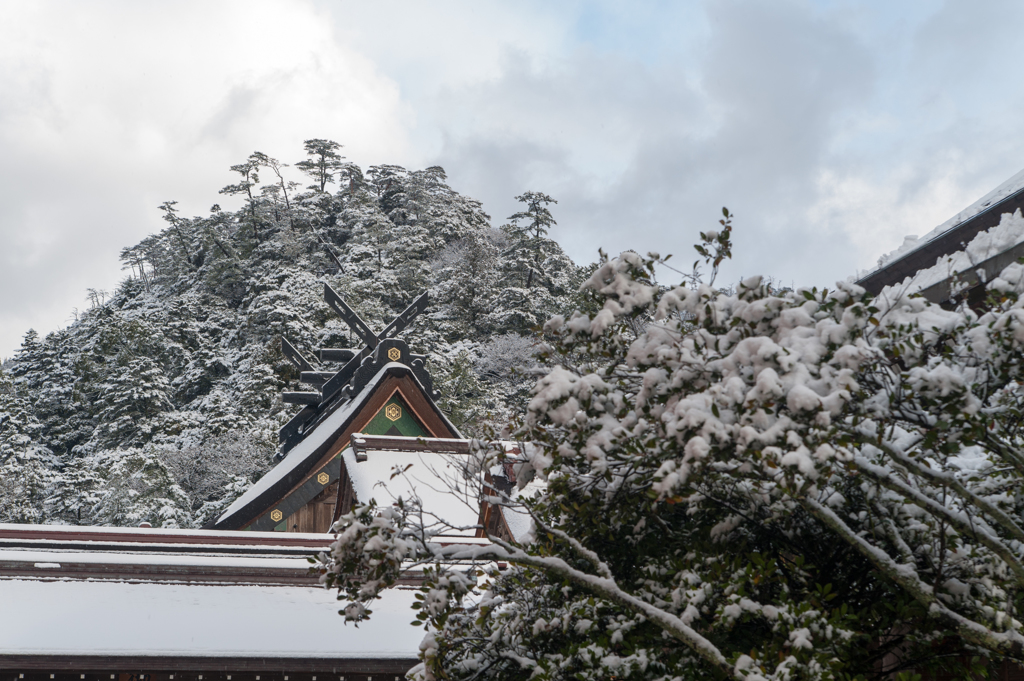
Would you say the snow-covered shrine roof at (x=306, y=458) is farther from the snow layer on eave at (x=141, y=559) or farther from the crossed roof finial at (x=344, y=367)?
the snow layer on eave at (x=141, y=559)

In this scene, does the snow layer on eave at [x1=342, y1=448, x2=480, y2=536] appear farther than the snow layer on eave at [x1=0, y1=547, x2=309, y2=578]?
Yes

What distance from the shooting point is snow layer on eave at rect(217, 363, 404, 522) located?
12977mm

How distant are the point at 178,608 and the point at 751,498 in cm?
646

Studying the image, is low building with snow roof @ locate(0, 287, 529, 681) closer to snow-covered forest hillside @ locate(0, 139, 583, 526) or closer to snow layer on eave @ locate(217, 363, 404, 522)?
snow layer on eave @ locate(217, 363, 404, 522)

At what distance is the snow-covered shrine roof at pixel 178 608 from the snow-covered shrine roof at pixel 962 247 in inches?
235

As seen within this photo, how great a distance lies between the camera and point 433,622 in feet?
16.7

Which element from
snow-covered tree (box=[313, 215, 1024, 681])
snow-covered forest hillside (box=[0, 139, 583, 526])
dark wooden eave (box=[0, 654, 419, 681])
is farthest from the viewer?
snow-covered forest hillside (box=[0, 139, 583, 526])

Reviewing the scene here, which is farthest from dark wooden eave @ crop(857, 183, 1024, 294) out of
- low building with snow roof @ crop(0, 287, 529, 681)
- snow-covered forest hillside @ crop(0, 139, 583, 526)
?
snow-covered forest hillside @ crop(0, 139, 583, 526)

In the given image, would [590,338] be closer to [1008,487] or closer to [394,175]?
[1008,487]

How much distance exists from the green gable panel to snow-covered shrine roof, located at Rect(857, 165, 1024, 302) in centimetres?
809

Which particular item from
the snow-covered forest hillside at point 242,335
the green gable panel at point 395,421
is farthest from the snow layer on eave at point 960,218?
the snow-covered forest hillside at point 242,335

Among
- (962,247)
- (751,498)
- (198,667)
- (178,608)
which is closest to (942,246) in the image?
(962,247)

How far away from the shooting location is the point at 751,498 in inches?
189

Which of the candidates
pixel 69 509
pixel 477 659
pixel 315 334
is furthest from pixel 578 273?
pixel 477 659
